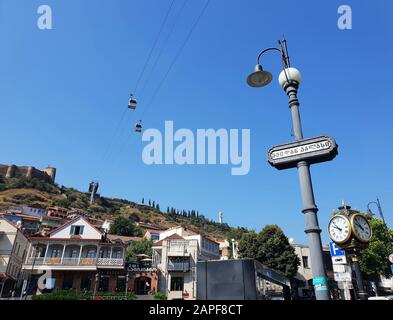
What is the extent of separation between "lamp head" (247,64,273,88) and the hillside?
81.2 metres

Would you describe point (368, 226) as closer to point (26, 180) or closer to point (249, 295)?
point (249, 295)

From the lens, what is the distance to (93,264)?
37031 mm

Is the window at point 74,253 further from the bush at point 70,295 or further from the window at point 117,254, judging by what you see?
the bush at point 70,295

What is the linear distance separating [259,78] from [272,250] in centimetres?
4066

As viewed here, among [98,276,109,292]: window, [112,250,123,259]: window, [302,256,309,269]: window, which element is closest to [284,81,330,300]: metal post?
[98,276,109,292]: window

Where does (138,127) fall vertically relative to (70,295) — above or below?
above

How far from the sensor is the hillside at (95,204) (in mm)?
103938

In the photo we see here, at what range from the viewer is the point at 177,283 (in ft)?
136

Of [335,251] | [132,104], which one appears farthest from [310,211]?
[132,104]

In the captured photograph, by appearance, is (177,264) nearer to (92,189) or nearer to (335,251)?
(335,251)

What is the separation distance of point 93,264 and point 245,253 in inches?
890

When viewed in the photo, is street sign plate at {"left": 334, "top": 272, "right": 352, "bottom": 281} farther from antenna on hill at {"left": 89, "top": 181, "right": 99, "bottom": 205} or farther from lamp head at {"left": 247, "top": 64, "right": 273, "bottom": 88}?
antenna on hill at {"left": 89, "top": 181, "right": 99, "bottom": 205}

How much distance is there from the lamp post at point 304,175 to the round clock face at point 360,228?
322 centimetres
